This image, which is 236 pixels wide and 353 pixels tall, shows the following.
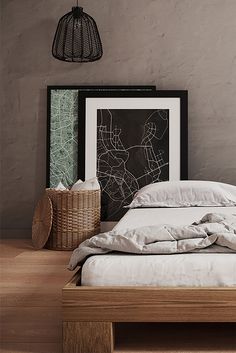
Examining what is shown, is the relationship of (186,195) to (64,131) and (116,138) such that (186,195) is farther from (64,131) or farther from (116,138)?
(64,131)

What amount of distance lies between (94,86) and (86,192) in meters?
1.03

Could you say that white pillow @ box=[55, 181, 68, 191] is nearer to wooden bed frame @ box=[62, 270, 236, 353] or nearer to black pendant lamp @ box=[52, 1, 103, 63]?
black pendant lamp @ box=[52, 1, 103, 63]

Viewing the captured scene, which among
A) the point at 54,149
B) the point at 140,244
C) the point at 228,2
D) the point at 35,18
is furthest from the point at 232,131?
the point at 140,244

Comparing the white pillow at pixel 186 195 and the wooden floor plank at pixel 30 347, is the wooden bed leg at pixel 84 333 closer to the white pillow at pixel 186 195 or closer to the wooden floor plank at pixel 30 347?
the wooden floor plank at pixel 30 347

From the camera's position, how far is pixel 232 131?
533cm

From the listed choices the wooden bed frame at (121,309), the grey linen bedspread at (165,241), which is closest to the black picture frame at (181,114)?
the grey linen bedspread at (165,241)

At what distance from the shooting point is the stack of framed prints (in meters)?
5.29

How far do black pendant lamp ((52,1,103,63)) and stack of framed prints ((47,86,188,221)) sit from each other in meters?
0.30

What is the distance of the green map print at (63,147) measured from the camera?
5379 millimetres

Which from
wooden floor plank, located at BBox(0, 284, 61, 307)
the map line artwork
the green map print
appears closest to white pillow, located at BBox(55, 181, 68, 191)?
the green map print

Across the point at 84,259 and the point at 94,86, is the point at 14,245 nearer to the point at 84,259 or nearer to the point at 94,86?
the point at 94,86

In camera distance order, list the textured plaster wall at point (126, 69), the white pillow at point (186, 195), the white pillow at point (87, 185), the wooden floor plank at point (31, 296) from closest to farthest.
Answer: the wooden floor plank at point (31, 296) < the white pillow at point (186, 195) < the white pillow at point (87, 185) < the textured plaster wall at point (126, 69)

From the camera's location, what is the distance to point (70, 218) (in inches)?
193

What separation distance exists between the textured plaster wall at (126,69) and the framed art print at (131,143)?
0.14 metres
